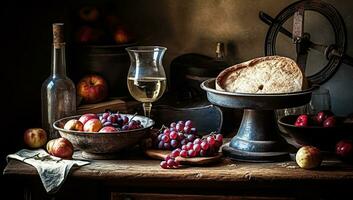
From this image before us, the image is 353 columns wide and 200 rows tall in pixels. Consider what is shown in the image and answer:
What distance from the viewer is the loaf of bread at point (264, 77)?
7.20ft

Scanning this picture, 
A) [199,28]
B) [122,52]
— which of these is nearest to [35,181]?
[122,52]

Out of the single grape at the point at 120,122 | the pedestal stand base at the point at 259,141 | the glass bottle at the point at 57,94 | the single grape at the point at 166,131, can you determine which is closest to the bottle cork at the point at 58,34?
the glass bottle at the point at 57,94

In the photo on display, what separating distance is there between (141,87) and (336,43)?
88 centimetres

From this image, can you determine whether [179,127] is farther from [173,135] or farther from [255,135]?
[255,135]

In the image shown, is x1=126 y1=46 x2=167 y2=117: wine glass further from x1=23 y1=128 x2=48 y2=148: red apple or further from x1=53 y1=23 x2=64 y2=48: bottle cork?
x1=23 y1=128 x2=48 y2=148: red apple

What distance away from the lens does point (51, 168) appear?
213 centimetres

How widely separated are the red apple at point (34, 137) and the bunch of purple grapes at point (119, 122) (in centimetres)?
20

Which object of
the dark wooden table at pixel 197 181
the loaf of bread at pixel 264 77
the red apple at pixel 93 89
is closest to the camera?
the dark wooden table at pixel 197 181

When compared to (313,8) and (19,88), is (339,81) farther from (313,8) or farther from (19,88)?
(19,88)

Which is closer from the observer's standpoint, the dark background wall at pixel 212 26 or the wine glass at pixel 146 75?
the wine glass at pixel 146 75

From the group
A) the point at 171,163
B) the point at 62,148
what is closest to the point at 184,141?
the point at 171,163

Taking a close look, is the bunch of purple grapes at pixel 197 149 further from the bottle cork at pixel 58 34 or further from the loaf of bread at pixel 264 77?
the bottle cork at pixel 58 34

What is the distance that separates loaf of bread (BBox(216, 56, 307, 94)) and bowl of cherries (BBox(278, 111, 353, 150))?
0.15 meters

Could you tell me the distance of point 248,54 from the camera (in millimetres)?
2898
